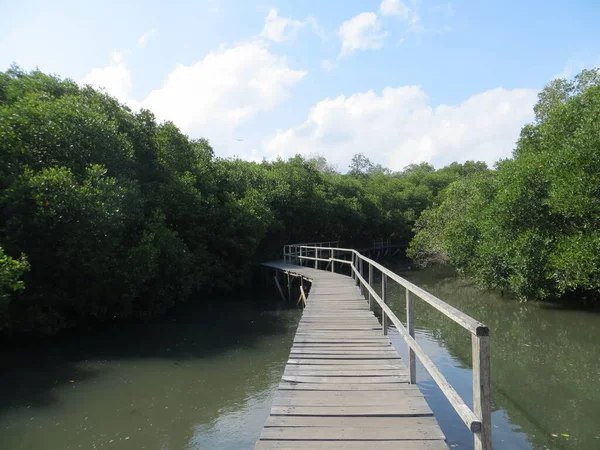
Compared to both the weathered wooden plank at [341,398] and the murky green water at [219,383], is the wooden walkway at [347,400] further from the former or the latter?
the murky green water at [219,383]

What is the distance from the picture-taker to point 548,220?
41.7ft

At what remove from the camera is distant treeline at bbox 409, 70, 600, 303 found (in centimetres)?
1059

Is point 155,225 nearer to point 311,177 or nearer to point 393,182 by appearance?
point 311,177

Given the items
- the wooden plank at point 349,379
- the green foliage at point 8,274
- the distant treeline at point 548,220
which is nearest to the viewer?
the wooden plank at point 349,379

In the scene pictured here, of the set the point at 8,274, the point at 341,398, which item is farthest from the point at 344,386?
the point at 8,274

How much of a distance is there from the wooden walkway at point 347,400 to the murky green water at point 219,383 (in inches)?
57.4

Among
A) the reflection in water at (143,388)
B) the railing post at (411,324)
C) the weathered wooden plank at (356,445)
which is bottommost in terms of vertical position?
the reflection in water at (143,388)

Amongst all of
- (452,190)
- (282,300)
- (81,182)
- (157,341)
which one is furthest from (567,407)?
(452,190)

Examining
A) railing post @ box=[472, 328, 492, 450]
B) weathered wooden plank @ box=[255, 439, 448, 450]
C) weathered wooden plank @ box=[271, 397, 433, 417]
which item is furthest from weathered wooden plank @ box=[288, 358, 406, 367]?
railing post @ box=[472, 328, 492, 450]

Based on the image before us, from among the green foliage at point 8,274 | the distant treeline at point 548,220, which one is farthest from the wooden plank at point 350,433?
the distant treeline at point 548,220

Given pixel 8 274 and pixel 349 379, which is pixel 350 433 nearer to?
pixel 349 379

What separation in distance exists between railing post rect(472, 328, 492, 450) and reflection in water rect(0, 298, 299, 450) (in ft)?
12.8

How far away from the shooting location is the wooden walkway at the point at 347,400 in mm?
3090

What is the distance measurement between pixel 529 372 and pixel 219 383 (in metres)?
5.65
